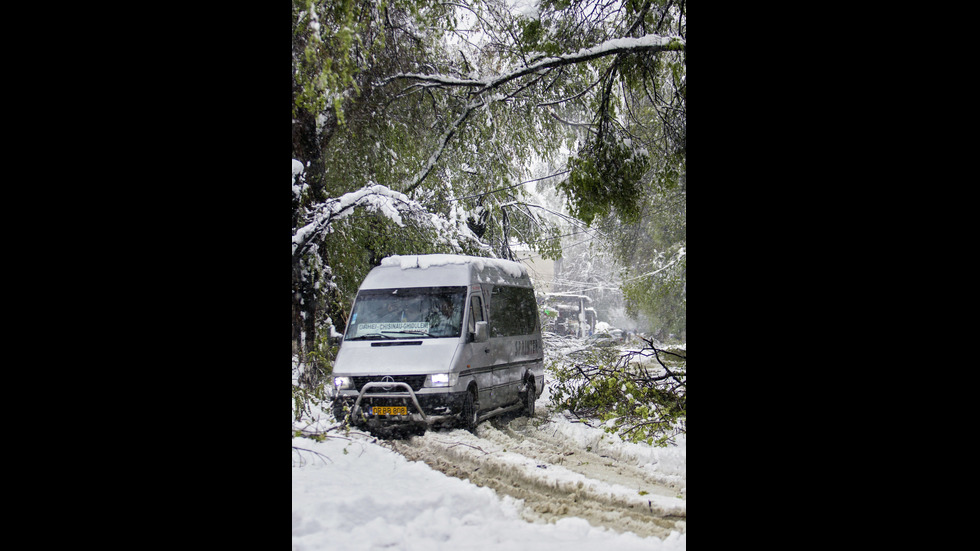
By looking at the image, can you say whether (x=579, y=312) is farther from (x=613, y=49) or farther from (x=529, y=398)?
(x=613, y=49)

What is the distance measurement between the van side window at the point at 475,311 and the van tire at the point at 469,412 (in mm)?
717

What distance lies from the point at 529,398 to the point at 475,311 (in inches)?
75.9

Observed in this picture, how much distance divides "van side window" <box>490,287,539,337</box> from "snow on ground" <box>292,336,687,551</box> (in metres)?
2.39

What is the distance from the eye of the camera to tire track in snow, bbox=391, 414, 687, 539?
16.1 ft

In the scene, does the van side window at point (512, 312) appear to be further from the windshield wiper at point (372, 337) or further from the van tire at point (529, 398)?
the windshield wiper at point (372, 337)

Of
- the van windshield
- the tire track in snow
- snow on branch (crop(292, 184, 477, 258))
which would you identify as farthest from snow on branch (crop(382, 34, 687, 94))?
the tire track in snow

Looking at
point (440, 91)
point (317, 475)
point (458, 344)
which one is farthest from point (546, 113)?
point (317, 475)

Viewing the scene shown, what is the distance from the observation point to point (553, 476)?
6.02 meters

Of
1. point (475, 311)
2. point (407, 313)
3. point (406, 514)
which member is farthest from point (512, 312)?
point (406, 514)

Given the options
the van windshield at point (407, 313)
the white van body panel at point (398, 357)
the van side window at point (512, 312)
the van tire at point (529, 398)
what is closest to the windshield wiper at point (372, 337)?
the van windshield at point (407, 313)

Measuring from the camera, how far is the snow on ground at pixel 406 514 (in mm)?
4297
